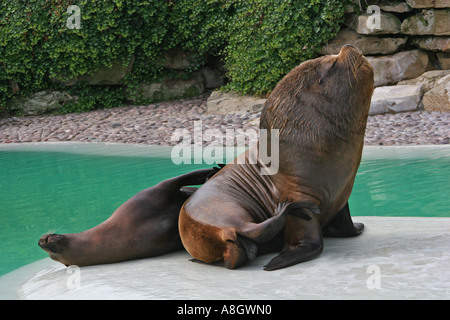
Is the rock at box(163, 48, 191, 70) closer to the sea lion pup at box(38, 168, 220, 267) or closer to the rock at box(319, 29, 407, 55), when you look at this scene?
the rock at box(319, 29, 407, 55)

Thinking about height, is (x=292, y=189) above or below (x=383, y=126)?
above

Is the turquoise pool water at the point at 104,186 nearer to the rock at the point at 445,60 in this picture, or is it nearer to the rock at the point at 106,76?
the rock at the point at 445,60

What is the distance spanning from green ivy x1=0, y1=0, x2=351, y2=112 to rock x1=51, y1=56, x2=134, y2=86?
0.16 metres

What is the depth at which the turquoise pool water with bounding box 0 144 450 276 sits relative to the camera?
5.38 m

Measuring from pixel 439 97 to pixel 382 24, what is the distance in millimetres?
2145

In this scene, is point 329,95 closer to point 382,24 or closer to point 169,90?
point 382,24

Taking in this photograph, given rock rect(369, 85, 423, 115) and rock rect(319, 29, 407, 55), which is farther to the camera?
rock rect(319, 29, 407, 55)

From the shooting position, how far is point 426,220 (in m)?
3.97

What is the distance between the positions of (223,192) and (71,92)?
1215cm

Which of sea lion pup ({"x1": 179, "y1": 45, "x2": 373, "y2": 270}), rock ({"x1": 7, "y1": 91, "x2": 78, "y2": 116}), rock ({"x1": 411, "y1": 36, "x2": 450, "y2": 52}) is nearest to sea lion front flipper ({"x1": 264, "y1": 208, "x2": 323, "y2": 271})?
sea lion pup ({"x1": 179, "y1": 45, "x2": 373, "y2": 270})

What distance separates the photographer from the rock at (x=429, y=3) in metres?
11.3
